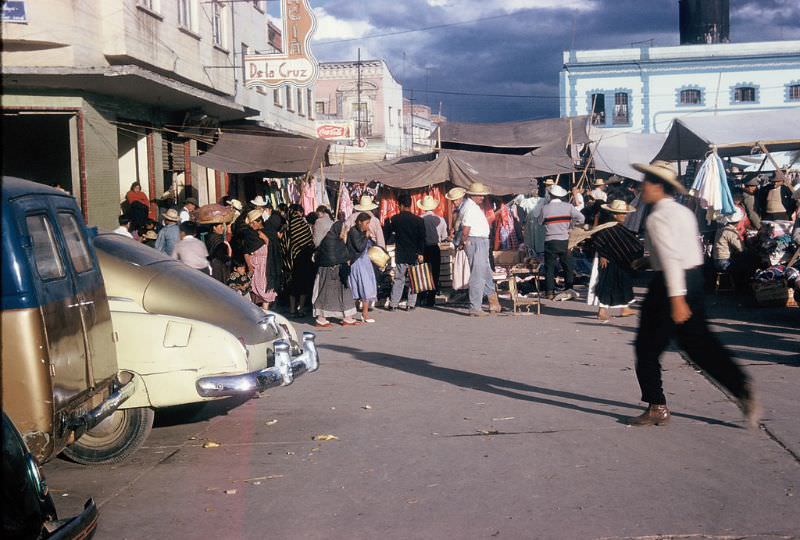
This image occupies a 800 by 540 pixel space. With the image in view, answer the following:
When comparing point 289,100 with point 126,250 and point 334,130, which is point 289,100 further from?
point 126,250

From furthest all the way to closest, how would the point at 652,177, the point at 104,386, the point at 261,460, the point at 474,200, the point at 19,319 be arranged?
the point at 474,200 → the point at 652,177 → the point at 261,460 → the point at 104,386 → the point at 19,319

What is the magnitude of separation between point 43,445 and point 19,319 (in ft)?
2.41

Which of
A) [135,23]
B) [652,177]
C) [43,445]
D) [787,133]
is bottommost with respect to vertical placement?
[43,445]

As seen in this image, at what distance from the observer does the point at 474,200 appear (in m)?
15.0

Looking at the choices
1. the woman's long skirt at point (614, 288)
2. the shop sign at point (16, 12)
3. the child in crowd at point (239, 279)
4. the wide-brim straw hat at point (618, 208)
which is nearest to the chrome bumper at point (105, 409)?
the child in crowd at point (239, 279)

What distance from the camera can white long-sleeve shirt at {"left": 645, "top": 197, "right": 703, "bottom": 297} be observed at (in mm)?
6641

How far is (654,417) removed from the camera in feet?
22.9

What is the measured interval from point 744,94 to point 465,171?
37389mm

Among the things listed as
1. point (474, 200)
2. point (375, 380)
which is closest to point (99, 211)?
point (474, 200)

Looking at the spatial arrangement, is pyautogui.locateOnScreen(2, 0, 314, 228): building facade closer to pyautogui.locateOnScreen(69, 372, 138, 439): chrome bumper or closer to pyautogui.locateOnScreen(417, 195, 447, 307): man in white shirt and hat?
pyautogui.locateOnScreen(417, 195, 447, 307): man in white shirt and hat

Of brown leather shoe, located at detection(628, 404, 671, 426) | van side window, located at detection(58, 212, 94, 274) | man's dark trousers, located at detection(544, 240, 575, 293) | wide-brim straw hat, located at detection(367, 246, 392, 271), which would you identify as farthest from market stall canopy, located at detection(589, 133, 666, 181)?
van side window, located at detection(58, 212, 94, 274)

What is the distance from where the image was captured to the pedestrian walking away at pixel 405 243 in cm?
1559

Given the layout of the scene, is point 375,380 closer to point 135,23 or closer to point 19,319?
point 19,319

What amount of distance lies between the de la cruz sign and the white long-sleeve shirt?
16575 mm
